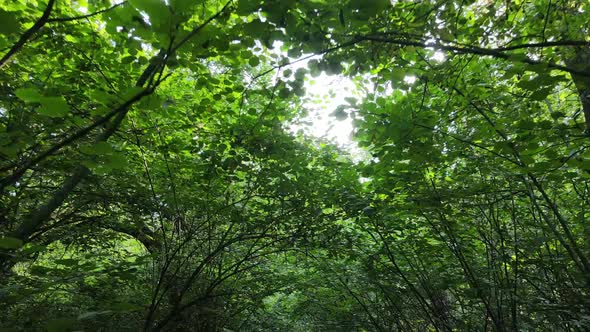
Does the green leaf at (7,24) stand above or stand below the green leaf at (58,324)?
above

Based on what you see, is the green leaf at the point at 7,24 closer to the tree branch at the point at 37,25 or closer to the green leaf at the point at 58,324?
the tree branch at the point at 37,25

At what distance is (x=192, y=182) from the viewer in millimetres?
3400

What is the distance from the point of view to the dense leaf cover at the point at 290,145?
1.58 metres

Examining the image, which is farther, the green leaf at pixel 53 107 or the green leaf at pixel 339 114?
the green leaf at pixel 339 114

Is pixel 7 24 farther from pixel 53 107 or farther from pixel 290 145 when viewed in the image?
pixel 290 145

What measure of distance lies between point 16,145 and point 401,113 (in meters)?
2.20

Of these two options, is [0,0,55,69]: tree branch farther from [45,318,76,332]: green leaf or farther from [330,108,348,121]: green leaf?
[330,108,348,121]: green leaf

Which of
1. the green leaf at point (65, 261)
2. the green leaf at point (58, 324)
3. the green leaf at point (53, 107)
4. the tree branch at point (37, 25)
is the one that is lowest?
the green leaf at point (58, 324)

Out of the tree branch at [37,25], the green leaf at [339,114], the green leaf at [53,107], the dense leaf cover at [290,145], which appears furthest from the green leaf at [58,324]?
the green leaf at [339,114]

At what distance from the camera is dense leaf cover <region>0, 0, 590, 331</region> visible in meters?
1.58

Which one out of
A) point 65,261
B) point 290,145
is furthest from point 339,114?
point 65,261

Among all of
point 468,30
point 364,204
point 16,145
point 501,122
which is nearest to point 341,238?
point 364,204

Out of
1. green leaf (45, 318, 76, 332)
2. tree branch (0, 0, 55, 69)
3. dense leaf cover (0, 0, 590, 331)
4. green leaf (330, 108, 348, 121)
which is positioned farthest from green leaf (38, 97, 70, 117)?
green leaf (330, 108, 348, 121)

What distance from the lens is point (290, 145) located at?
10.1 feet
